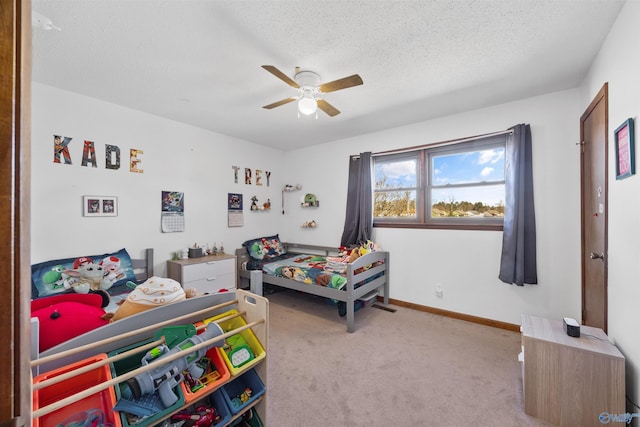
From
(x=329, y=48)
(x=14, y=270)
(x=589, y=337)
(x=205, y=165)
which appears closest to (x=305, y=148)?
(x=205, y=165)

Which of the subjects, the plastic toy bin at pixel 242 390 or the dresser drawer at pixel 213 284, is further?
the dresser drawer at pixel 213 284

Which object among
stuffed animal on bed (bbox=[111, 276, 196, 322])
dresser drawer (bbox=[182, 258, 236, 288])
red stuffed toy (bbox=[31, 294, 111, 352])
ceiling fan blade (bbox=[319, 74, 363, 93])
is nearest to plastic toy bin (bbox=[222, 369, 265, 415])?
stuffed animal on bed (bbox=[111, 276, 196, 322])

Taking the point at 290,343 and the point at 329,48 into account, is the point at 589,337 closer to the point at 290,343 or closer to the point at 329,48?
the point at 290,343

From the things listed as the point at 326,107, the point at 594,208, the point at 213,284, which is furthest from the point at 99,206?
the point at 594,208

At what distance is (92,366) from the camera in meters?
0.94

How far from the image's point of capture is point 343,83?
Answer: 1.89m

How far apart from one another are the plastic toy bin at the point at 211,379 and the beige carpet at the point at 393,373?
61 centimetres

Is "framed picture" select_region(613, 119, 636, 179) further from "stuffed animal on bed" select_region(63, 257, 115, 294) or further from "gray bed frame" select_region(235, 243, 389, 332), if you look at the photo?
"stuffed animal on bed" select_region(63, 257, 115, 294)

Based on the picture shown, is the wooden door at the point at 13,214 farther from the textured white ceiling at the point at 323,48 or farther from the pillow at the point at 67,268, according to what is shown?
the pillow at the point at 67,268

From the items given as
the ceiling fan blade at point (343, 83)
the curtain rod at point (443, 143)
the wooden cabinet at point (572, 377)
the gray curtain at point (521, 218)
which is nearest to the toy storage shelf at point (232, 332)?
the ceiling fan blade at point (343, 83)

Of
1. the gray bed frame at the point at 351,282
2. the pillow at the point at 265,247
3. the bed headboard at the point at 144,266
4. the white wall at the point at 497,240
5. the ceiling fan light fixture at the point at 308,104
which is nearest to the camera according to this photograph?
the ceiling fan light fixture at the point at 308,104

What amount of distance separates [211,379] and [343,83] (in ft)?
6.53

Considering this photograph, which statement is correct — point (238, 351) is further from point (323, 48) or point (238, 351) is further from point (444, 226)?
point (444, 226)

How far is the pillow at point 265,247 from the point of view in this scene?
13.0 ft
